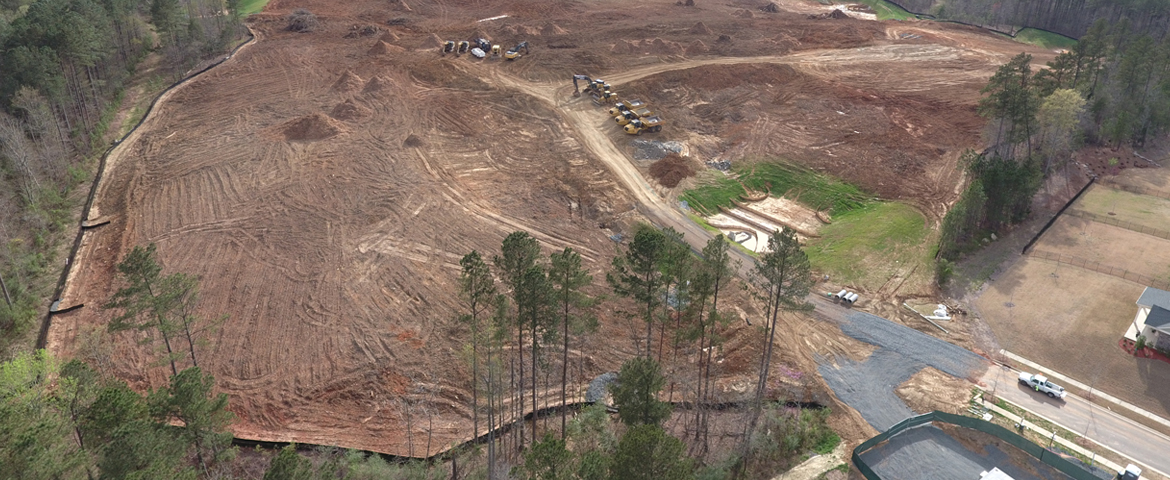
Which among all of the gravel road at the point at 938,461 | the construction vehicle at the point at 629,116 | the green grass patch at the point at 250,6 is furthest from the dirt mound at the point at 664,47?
the green grass patch at the point at 250,6

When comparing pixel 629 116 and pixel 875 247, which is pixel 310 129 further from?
pixel 875 247

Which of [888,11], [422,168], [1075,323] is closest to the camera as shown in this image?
[1075,323]

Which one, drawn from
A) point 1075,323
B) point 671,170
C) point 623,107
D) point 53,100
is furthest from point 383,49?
point 1075,323

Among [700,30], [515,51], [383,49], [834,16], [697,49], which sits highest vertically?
[834,16]

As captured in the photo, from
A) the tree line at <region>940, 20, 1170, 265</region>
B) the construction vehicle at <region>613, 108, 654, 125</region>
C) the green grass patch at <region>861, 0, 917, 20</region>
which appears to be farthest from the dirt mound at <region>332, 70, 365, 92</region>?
the green grass patch at <region>861, 0, 917, 20</region>

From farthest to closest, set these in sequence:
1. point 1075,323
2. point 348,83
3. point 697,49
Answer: point 697,49 → point 348,83 → point 1075,323

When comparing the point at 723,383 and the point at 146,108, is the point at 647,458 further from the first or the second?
the point at 146,108

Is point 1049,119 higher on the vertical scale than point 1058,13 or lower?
lower
